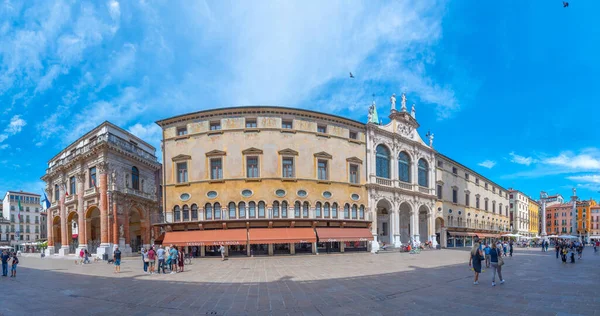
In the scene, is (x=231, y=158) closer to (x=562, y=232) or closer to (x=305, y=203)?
(x=305, y=203)

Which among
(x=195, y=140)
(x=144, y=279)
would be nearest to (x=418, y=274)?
(x=144, y=279)

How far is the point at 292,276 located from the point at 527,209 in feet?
322

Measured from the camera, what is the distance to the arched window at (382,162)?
3959 cm

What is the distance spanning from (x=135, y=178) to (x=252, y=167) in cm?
1804

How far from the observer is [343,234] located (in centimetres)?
3344

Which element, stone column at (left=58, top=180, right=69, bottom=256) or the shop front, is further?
stone column at (left=58, top=180, right=69, bottom=256)

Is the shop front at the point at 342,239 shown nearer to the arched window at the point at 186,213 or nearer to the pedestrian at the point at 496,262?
the arched window at the point at 186,213

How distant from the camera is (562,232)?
11231cm

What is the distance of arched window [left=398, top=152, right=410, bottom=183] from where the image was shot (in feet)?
139

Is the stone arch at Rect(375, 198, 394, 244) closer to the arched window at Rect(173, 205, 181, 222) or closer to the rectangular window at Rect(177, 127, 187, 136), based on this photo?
the arched window at Rect(173, 205, 181, 222)

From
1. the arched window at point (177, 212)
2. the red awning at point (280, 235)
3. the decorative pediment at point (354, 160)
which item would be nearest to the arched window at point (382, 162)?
the decorative pediment at point (354, 160)

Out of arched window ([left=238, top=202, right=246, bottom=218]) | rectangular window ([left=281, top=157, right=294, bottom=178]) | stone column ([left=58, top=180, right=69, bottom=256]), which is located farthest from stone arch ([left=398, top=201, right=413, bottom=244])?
stone column ([left=58, top=180, right=69, bottom=256])

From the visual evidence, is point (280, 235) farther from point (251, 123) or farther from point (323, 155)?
point (251, 123)

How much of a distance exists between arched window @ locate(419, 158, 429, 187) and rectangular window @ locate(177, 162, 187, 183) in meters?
31.2
